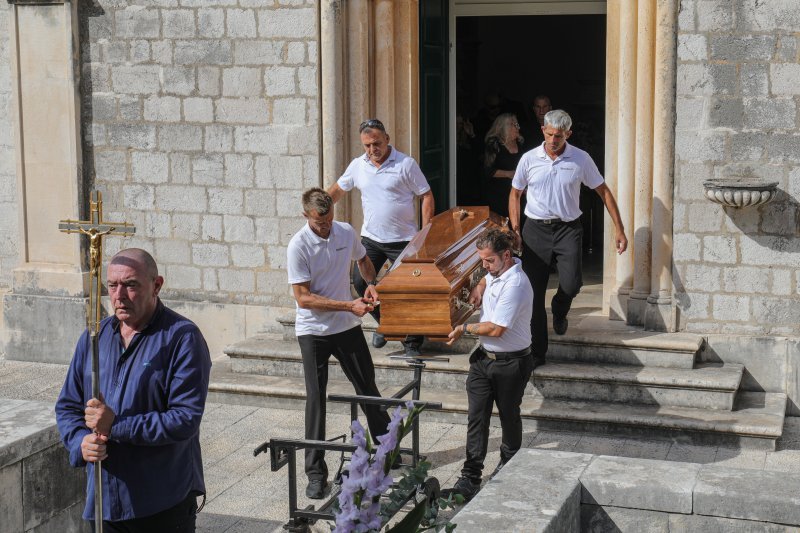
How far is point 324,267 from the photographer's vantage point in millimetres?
7777

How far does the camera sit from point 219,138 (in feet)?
36.2

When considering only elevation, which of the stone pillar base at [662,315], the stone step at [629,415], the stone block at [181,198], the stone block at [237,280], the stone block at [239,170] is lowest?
the stone step at [629,415]

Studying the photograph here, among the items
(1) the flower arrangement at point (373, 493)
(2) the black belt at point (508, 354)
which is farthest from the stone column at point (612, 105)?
(1) the flower arrangement at point (373, 493)

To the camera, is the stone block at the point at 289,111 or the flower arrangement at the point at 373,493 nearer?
the flower arrangement at the point at 373,493

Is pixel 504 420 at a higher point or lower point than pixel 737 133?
lower

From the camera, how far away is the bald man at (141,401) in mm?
4922

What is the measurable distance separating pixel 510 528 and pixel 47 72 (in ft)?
28.1

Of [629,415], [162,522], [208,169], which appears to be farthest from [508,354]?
[208,169]

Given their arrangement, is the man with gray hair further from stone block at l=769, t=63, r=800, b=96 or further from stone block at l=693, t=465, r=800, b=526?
stone block at l=693, t=465, r=800, b=526

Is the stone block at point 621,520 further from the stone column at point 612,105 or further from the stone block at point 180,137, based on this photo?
the stone block at point 180,137

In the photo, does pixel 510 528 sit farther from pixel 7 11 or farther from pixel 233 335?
pixel 7 11

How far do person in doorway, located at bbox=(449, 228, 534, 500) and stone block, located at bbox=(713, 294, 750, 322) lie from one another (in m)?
2.50

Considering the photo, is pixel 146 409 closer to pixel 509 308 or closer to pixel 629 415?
pixel 509 308

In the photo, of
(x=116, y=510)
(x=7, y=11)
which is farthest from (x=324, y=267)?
(x=7, y=11)
